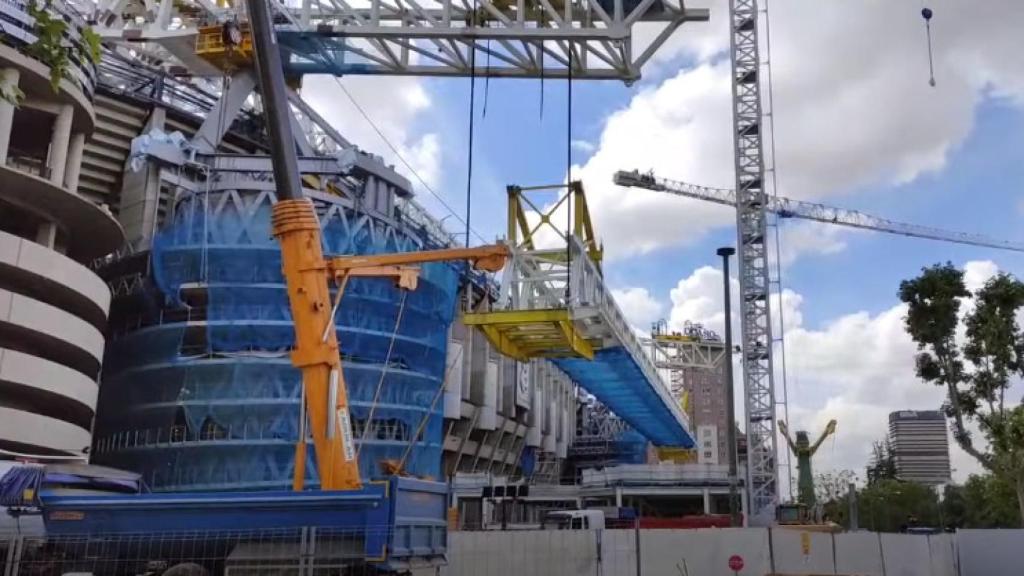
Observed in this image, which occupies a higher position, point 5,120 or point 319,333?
point 5,120

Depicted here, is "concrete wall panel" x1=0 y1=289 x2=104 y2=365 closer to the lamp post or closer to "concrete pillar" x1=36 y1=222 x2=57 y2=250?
"concrete pillar" x1=36 y1=222 x2=57 y2=250

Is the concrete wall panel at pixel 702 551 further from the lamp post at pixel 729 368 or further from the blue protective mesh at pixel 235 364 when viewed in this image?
the blue protective mesh at pixel 235 364

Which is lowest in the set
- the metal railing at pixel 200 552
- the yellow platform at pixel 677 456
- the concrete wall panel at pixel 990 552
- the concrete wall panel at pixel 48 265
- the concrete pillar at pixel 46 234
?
the concrete wall panel at pixel 990 552

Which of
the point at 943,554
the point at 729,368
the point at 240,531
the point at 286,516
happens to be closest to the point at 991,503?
the point at 729,368

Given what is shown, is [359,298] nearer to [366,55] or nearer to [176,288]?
[176,288]

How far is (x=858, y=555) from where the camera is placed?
21.9 metres

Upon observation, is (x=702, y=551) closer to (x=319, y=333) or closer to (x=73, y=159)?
(x=319, y=333)

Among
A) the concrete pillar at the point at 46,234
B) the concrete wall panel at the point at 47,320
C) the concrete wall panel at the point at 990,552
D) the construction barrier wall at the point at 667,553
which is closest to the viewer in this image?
the construction barrier wall at the point at 667,553

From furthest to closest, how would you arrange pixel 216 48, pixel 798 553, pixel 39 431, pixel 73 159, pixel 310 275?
pixel 216 48 < pixel 73 159 < pixel 39 431 < pixel 798 553 < pixel 310 275

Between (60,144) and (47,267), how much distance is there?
5.47m

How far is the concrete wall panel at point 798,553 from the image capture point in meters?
20.3

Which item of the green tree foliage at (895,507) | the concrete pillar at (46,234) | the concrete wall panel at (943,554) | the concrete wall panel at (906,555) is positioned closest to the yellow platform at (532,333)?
the concrete wall panel at (906,555)

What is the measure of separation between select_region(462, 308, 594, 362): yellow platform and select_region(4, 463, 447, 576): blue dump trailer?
5096mm

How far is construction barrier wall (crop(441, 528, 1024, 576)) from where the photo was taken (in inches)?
752
